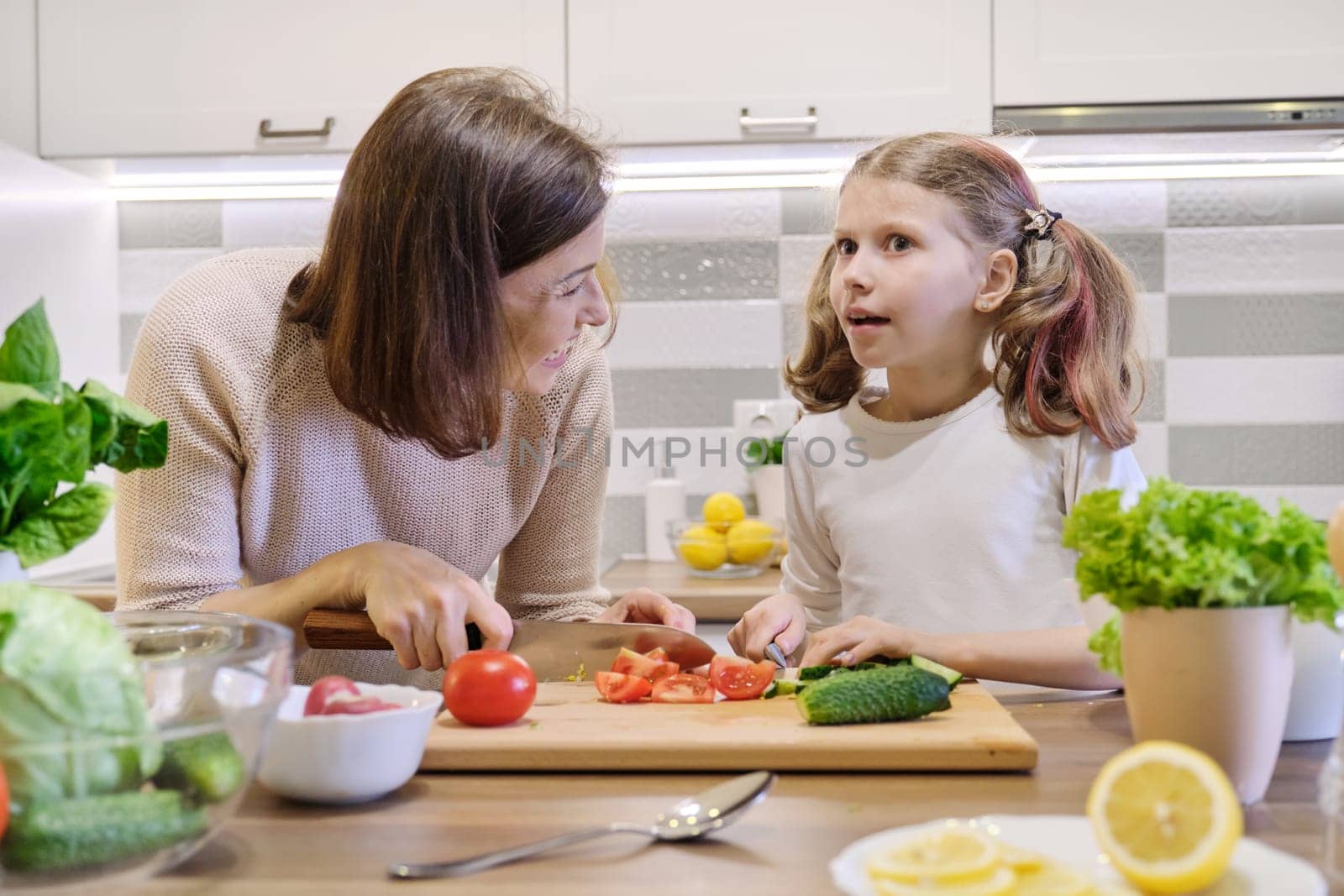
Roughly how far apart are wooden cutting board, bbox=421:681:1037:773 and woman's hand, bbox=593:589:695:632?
0.43m

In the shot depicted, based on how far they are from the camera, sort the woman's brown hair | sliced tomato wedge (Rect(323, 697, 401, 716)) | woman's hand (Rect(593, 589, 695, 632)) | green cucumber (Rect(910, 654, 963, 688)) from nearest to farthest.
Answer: sliced tomato wedge (Rect(323, 697, 401, 716)) → green cucumber (Rect(910, 654, 963, 688)) → the woman's brown hair → woman's hand (Rect(593, 589, 695, 632))

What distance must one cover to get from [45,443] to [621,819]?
0.43m

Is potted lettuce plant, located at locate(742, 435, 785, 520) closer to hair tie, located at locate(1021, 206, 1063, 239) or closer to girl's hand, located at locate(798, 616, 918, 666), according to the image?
hair tie, located at locate(1021, 206, 1063, 239)

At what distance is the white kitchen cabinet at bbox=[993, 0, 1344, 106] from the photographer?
2264 millimetres

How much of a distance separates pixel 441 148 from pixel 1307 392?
85.0 inches

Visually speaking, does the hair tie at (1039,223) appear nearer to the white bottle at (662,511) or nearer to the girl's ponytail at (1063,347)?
the girl's ponytail at (1063,347)

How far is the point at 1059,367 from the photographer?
170 centimetres

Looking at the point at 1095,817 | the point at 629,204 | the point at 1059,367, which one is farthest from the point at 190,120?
the point at 1095,817

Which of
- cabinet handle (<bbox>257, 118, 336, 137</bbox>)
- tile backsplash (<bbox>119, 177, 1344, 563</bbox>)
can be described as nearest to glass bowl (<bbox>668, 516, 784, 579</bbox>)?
tile backsplash (<bbox>119, 177, 1344, 563</bbox>)

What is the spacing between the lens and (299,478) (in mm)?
1470

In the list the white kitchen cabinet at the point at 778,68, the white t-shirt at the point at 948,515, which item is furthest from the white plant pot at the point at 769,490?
the white t-shirt at the point at 948,515

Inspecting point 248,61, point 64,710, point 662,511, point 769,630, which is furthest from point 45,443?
point 662,511

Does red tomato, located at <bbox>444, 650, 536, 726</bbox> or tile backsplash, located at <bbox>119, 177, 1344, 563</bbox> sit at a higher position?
tile backsplash, located at <bbox>119, 177, 1344, 563</bbox>

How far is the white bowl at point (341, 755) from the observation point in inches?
32.4
